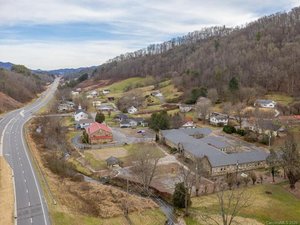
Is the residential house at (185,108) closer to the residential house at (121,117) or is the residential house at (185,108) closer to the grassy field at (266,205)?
the residential house at (121,117)

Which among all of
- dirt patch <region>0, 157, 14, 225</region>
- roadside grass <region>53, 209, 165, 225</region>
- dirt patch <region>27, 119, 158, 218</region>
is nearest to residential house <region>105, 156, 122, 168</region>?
dirt patch <region>27, 119, 158, 218</region>

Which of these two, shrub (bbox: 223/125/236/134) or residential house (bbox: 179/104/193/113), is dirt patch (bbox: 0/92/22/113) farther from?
shrub (bbox: 223/125/236/134)

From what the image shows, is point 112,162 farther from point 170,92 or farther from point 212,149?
point 170,92

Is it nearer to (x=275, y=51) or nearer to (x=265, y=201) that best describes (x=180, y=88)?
(x=275, y=51)

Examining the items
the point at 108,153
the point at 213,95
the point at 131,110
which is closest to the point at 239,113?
the point at 213,95

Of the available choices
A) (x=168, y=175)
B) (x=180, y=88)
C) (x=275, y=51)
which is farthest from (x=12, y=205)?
(x=275, y=51)
